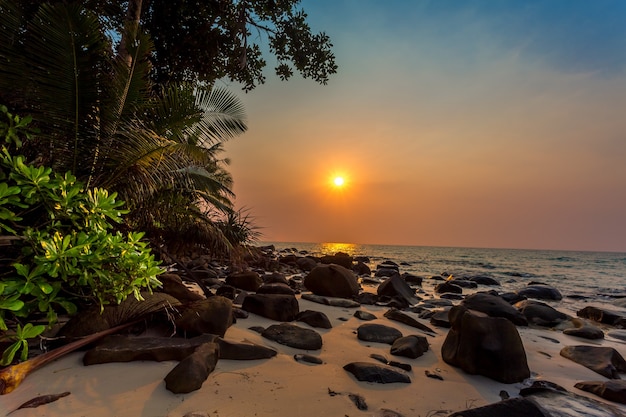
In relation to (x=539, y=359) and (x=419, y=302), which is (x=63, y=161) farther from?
(x=419, y=302)

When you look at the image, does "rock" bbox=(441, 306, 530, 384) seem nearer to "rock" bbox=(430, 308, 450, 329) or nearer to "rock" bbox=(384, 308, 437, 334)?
"rock" bbox=(384, 308, 437, 334)

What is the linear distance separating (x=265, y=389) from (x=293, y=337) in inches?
60.4

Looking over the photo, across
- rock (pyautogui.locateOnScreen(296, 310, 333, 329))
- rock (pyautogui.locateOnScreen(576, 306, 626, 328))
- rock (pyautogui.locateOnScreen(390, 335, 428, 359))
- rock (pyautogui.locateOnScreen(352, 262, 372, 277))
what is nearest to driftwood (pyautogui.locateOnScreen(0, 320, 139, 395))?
rock (pyautogui.locateOnScreen(296, 310, 333, 329))

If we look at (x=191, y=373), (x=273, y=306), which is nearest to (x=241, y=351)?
(x=191, y=373)

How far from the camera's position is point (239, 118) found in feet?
23.6

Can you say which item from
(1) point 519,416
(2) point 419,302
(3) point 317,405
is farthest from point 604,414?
(2) point 419,302

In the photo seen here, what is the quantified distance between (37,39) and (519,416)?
7.43m

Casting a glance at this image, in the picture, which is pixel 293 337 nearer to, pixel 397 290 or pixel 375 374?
pixel 375 374

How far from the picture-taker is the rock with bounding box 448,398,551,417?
2.59m

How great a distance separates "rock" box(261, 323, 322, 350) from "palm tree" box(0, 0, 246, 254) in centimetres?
343

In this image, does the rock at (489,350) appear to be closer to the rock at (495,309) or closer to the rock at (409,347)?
the rock at (409,347)

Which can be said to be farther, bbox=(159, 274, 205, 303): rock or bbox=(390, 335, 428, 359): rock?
bbox=(159, 274, 205, 303): rock

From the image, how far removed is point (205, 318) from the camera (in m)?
4.17

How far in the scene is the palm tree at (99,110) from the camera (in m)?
4.54
